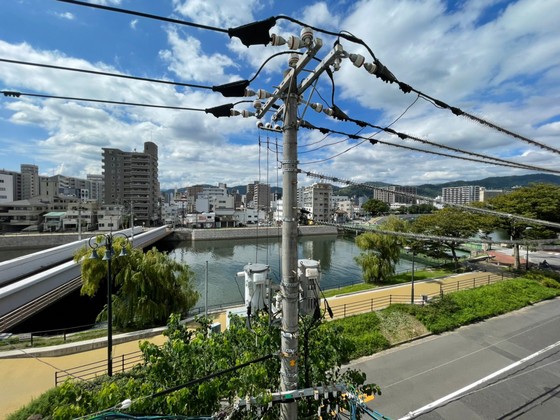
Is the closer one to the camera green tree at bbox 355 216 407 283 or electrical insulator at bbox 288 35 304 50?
electrical insulator at bbox 288 35 304 50

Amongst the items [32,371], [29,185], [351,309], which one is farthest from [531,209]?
[29,185]

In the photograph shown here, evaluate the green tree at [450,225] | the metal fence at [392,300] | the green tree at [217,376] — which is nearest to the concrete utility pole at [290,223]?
the green tree at [217,376]

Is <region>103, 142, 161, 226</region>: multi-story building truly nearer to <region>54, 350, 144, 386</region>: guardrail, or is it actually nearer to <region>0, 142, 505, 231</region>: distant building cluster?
<region>0, 142, 505, 231</region>: distant building cluster

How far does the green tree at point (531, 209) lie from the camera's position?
61.0 ft

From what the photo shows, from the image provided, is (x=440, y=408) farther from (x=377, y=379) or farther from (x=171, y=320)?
(x=171, y=320)

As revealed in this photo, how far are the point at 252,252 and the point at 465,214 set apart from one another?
90.2 ft

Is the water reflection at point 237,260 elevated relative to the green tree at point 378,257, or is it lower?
lower

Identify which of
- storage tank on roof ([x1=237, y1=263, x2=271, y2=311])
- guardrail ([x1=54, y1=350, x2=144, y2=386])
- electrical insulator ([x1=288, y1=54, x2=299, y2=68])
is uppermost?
electrical insulator ([x1=288, y1=54, x2=299, y2=68])

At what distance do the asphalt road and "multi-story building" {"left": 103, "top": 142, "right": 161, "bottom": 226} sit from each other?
2496 inches

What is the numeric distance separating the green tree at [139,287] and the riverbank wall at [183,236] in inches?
583

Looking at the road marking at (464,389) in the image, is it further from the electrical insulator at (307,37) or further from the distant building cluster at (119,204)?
the distant building cluster at (119,204)

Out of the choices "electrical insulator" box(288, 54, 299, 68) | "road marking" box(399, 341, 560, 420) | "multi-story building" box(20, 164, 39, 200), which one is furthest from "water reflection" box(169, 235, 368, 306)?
"multi-story building" box(20, 164, 39, 200)

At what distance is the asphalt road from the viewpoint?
642 centimetres

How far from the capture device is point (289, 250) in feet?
10.5
